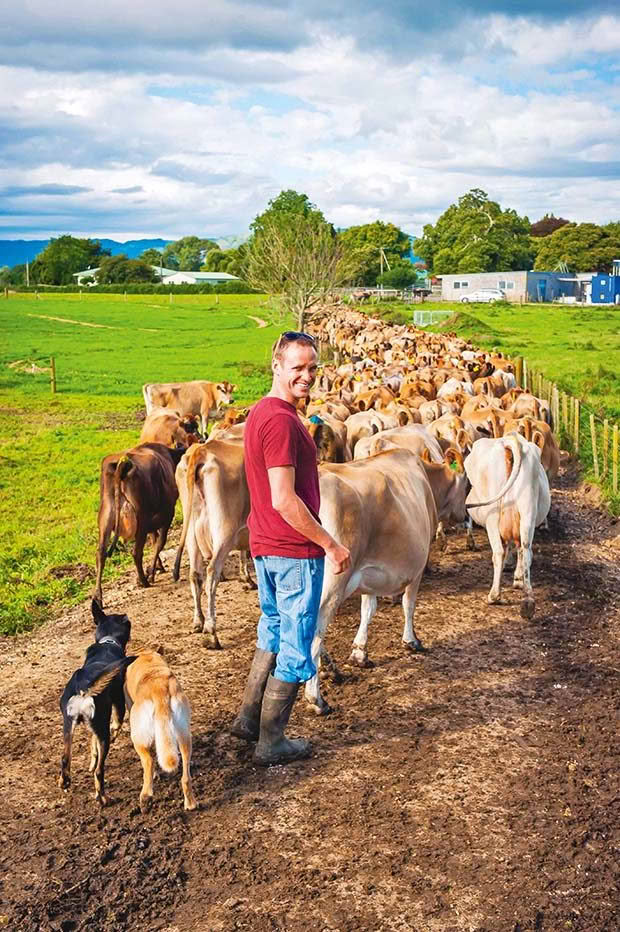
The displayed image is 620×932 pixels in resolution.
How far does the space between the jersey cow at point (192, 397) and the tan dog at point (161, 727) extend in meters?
15.9

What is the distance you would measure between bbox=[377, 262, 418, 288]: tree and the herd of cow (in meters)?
86.6

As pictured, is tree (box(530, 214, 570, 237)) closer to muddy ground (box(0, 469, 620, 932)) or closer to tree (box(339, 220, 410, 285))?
tree (box(339, 220, 410, 285))

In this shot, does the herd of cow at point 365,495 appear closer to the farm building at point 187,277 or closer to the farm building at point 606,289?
the farm building at point 606,289

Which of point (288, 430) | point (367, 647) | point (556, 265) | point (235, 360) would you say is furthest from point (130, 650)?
point (556, 265)

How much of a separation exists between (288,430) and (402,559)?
258 centimetres

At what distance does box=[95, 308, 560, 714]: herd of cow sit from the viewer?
24.5 feet

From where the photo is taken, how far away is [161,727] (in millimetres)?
5367

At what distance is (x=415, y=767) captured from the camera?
612 centimetres

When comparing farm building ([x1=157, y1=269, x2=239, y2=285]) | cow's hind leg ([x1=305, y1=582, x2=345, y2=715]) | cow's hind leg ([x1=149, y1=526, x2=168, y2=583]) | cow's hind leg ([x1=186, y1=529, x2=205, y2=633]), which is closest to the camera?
cow's hind leg ([x1=305, y1=582, x2=345, y2=715])

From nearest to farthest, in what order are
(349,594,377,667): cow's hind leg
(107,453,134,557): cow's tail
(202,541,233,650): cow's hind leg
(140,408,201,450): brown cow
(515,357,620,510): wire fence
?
(349,594,377,667): cow's hind leg → (202,541,233,650): cow's hind leg → (107,453,134,557): cow's tail → (140,408,201,450): brown cow → (515,357,620,510): wire fence

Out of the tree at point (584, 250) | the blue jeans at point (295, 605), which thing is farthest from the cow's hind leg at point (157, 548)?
the tree at point (584, 250)

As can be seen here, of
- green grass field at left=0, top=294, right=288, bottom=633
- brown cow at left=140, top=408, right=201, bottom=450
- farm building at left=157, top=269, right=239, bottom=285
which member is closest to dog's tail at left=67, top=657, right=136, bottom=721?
green grass field at left=0, top=294, right=288, bottom=633

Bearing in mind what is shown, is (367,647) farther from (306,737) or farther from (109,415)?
(109,415)

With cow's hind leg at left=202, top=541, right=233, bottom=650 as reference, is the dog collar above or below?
above
